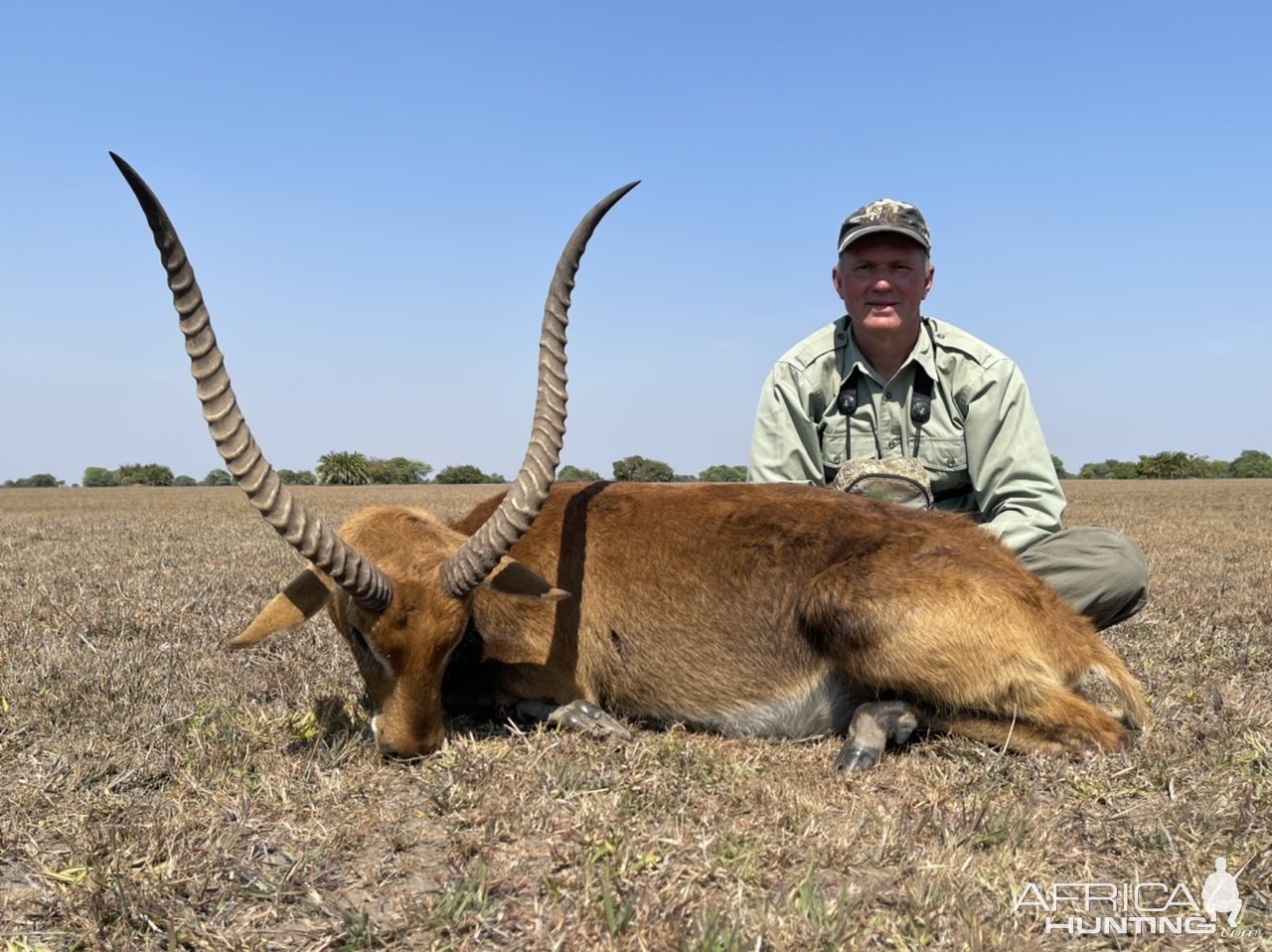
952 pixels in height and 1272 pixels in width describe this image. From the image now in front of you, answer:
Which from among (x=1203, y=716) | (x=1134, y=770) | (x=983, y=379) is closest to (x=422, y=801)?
(x=1134, y=770)

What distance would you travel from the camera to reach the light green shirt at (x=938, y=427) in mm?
5648

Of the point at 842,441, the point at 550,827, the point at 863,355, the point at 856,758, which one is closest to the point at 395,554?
the point at 550,827

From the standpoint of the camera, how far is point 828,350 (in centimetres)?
614

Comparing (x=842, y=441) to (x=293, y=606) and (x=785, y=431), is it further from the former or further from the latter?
(x=293, y=606)

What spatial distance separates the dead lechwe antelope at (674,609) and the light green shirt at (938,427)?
1213 mm

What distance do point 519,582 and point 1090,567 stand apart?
10.7 ft

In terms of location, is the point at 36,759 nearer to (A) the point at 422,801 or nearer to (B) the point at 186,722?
(B) the point at 186,722

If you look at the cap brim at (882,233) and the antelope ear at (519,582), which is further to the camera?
the cap brim at (882,233)

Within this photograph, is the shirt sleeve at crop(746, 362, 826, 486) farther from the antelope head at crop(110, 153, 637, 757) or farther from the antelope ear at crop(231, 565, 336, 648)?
the antelope ear at crop(231, 565, 336, 648)

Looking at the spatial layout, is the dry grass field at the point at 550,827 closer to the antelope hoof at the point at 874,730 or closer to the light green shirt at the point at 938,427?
the antelope hoof at the point at 874,730

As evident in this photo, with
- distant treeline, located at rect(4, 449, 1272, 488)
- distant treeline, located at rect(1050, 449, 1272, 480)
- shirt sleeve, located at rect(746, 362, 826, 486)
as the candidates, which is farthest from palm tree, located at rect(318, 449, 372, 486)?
shirt sleeve, located at rect(746, 362, 826, 486)

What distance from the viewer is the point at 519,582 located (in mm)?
4211

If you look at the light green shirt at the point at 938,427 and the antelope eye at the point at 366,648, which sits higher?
the light green shirt at the point at 938,427

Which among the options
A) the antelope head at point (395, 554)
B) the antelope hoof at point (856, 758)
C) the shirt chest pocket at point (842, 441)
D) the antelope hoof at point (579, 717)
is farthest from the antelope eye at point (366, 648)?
the shirt chest pocket at point (842, 441)
